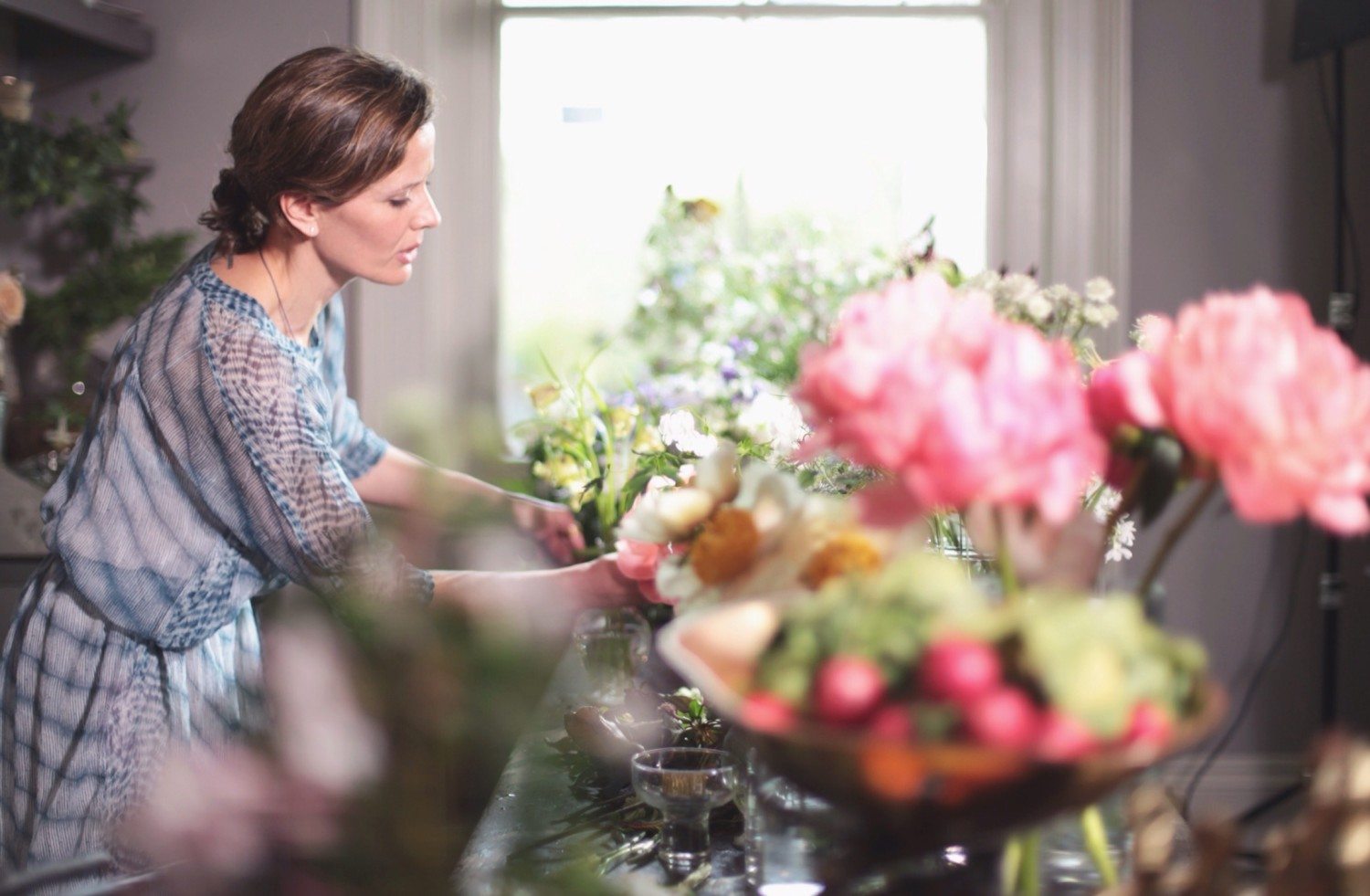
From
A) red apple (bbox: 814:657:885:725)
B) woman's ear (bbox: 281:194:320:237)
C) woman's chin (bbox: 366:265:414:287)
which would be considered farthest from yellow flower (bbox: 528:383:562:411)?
red apple (bbox: 814:657:885:725)

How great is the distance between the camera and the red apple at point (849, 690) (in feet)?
1.50

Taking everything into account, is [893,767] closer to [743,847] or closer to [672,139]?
[743,847]

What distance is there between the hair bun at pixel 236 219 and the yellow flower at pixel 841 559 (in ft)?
3.62

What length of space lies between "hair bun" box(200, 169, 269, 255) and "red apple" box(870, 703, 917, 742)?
124 cm

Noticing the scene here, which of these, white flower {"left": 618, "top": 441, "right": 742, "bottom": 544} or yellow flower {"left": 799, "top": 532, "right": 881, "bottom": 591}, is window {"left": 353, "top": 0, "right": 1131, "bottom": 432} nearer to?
white flower {"left": 618, "top": 441, "right": 742, "bottom": 544}

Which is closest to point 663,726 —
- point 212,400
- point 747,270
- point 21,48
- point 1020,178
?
point 212,400

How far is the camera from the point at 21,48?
276 centimetres

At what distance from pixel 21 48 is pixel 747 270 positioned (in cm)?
166

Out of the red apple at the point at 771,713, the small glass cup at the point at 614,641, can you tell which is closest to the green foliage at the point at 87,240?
the small glass cup at the point at 614,641

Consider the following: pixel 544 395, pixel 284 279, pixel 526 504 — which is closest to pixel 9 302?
pixel 544 395

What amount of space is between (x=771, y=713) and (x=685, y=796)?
19.9 inches

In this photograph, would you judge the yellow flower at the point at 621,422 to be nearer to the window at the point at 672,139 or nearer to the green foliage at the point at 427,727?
the window at the point at 672,139

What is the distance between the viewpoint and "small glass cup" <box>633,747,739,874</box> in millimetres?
951

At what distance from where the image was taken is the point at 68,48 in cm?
277
